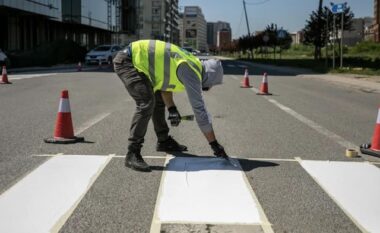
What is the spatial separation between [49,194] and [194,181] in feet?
4.71

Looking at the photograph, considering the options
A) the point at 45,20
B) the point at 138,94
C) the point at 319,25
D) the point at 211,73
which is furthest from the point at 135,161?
the point at 45,20

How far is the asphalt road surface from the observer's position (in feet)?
14.6

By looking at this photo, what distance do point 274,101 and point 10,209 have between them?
11233 mm

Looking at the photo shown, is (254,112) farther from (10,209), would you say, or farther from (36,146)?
(10,209)

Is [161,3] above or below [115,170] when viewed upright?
above

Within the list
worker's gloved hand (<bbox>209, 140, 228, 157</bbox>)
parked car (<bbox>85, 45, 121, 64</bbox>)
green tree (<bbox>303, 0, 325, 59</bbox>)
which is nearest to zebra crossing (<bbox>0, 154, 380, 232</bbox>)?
worker's gloved hand (<bbox>209, 140, 228, 157</bbox>)

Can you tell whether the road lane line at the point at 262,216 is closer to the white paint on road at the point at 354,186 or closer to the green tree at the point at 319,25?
the white paint on road at the point at 354,186

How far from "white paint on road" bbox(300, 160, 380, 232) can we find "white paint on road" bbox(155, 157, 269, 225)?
0.80 metres

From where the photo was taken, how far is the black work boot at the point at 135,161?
6090 mm

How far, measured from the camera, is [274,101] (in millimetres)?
15188

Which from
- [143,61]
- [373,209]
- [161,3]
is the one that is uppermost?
[161,3]

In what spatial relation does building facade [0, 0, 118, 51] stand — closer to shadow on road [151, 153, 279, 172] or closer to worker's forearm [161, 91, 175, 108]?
worker's forearm [161, 91, 175, 108]

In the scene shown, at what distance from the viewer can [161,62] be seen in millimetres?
6027

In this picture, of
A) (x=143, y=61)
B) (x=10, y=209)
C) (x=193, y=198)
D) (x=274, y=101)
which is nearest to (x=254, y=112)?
(x=274, y=101)
